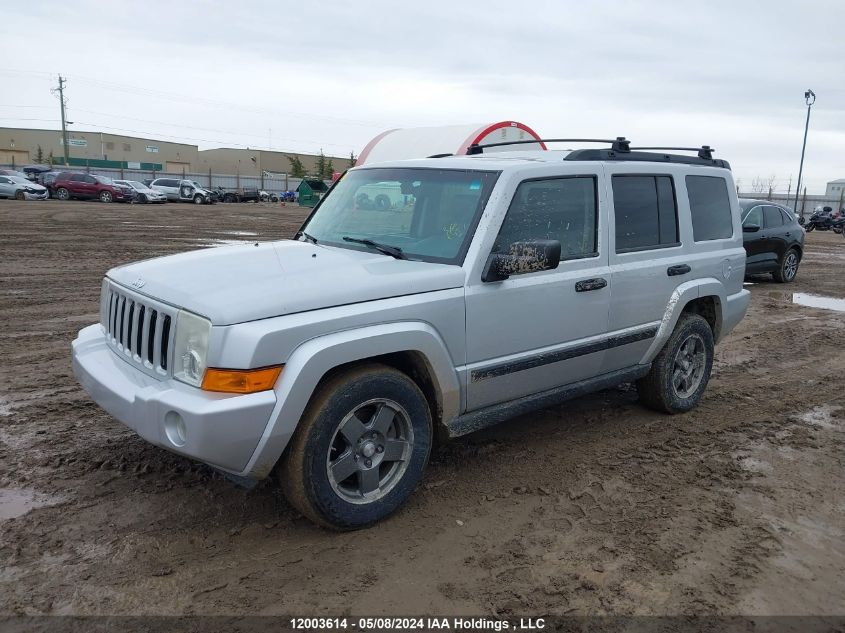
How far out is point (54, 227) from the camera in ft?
61.1

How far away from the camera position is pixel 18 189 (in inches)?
1236

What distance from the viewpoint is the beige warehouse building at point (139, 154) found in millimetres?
79875

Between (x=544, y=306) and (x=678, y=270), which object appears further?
(x=678, y=270)

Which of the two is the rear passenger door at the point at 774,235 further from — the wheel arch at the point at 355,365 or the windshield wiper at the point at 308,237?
the wheel arch at the point at 355,365

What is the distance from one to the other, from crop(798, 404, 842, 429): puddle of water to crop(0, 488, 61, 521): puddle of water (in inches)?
212

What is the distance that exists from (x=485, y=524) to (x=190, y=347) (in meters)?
1.78

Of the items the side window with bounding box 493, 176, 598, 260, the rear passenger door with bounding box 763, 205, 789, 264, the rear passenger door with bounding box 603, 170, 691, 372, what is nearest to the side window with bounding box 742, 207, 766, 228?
the rear passenger door with bounding box 763, 205, 789, 264

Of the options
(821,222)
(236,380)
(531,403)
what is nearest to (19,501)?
(236,380)

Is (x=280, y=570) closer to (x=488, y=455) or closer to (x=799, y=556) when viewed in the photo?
(x=488, y=455)

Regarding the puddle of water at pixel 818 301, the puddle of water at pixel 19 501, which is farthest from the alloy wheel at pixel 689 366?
the puddle of water at pixel 818 301

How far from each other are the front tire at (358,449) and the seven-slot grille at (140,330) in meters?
0.76

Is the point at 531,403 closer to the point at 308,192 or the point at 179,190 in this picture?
the point at 179,190

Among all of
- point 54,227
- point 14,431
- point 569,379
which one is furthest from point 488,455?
point 54,227

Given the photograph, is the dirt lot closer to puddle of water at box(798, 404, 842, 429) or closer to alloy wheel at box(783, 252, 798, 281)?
puddle of water at box(798, 404, 842, 429)
